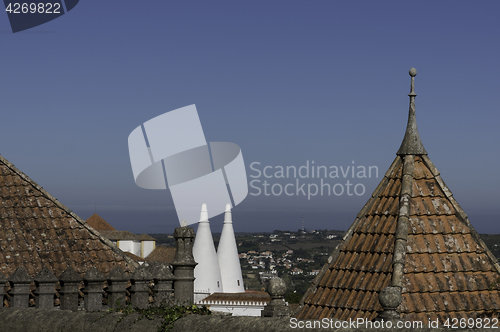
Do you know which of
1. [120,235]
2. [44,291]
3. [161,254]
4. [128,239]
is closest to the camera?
[44,291]

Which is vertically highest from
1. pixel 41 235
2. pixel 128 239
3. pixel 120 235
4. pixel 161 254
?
pixel 120 235

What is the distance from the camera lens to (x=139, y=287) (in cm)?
1216

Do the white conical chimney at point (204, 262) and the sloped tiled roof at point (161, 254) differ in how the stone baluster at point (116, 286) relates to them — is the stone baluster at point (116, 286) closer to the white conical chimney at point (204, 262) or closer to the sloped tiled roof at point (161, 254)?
the white conical chimney at point (204, 262)

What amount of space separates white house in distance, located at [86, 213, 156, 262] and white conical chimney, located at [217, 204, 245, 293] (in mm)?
45657

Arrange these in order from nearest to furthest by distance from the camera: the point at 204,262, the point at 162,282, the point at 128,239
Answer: the point at 162,282 → the point at 204,262 → the point at 128,239

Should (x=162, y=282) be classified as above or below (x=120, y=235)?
below

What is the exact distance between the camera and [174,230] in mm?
13102

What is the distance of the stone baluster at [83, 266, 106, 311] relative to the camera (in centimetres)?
1192

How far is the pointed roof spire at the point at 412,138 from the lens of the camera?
37.8 feet

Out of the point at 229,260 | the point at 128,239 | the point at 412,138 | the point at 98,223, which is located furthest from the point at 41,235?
the point at 98,223

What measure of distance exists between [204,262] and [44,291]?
22.0m

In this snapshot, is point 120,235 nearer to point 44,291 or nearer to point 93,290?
point 44,291

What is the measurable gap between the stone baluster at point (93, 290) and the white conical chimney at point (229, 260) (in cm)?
2340

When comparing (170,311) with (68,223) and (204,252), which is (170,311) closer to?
(68,223)
